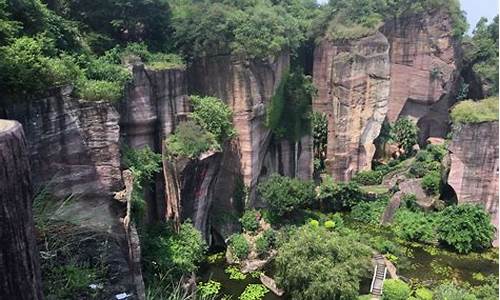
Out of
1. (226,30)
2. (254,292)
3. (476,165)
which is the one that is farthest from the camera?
(476,165)

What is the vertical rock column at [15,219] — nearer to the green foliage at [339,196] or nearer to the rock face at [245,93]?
the rock face at [245,93]

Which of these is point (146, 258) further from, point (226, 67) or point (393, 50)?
point (393, 50)

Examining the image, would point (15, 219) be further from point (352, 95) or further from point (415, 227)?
point (352, 95)

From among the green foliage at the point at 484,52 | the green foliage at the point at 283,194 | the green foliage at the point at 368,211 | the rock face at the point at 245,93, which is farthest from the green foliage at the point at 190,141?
the green foliage at the point at 484,52

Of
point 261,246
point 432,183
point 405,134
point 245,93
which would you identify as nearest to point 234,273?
point 261,246

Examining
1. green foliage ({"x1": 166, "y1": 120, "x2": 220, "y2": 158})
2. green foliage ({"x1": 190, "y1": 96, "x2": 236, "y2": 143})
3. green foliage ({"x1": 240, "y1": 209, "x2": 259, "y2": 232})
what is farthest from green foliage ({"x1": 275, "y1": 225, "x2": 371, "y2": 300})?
green foliage ({"x1": 190, "y1": 96, "x2": 236, "y2": 143})

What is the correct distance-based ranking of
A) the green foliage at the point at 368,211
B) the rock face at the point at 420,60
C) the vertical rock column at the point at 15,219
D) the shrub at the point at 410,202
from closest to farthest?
the vertical rock column at the point at 15,219
the shrub at the point at 410,202
the green foliage at the point at 368,211
the rock face at the point at 420,60

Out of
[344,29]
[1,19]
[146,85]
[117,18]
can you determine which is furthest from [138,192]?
[344,29]
